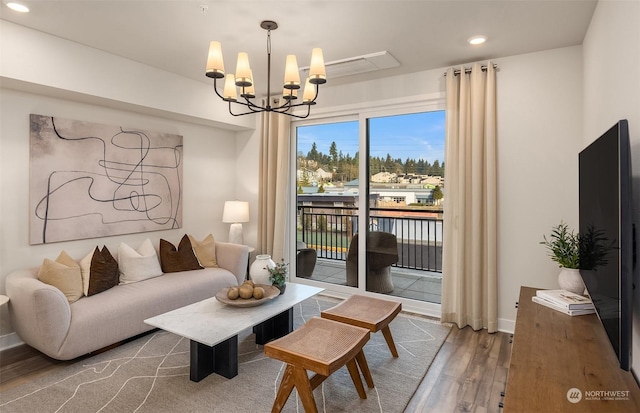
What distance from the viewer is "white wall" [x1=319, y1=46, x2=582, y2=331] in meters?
3.12

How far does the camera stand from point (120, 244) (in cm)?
372

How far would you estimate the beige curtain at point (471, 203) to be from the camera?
3.36 m

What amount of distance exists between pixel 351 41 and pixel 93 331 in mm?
3121

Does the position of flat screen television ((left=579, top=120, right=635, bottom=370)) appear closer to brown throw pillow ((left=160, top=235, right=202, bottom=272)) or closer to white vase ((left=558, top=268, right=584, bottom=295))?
white vase ((left=558, top=268, right=584, bottom=295))

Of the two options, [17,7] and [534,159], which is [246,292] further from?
[534,159]

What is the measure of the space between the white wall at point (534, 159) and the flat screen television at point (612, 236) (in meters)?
1.52

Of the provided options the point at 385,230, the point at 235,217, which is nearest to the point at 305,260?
the point at 235,217

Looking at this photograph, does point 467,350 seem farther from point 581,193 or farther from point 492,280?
point 581,193

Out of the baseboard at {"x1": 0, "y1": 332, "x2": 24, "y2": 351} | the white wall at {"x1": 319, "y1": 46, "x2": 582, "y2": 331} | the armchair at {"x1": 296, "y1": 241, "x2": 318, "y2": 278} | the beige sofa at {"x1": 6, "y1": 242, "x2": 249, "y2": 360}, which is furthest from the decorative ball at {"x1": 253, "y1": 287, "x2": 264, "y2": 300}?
the white wall at {"x1": 319, "y1": 46, "x2": 582, "y2": 331}

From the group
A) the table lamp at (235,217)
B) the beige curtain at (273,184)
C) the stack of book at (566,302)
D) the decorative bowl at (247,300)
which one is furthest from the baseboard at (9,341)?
the stack of book at (566,302)

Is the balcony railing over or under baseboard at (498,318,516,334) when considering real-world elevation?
over

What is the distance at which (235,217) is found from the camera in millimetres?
4629

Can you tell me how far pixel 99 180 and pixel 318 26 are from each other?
259 centimetres

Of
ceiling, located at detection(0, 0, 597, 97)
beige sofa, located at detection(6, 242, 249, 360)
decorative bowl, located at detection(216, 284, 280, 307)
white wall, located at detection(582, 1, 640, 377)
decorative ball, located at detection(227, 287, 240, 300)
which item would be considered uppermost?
ceiling, located at detection(0, 0, 597, 97)
